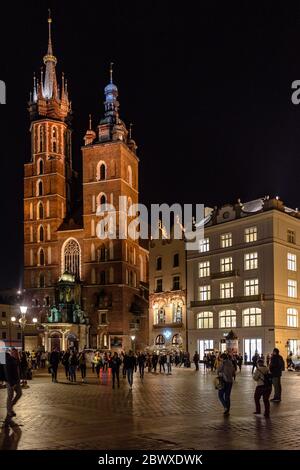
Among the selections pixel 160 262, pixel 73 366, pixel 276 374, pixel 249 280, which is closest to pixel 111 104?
pixel 160 262

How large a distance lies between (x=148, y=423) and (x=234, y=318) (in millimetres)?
50397

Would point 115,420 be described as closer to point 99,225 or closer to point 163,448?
point 163,448

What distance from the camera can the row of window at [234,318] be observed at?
63750 millimetres

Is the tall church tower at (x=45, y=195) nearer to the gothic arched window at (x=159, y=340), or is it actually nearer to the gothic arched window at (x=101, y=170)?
the gothic arched window at (x=101, y=170)

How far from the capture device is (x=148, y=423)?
16609mm

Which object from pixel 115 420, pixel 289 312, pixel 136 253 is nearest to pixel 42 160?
pixel 136 253

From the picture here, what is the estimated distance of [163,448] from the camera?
41.4 feet

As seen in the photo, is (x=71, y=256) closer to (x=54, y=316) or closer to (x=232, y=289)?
(x=54, y=316)

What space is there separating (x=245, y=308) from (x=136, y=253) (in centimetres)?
3516

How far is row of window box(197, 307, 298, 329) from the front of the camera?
209 ft

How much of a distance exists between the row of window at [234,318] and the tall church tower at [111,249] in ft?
70.4

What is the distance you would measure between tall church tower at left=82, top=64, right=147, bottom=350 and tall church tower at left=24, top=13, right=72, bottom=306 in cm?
476

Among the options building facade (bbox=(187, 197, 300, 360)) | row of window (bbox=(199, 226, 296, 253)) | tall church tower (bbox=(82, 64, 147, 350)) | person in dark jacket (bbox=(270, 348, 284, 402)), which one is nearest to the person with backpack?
person in dark jacket (bbox=(270, 348, 284, 402))

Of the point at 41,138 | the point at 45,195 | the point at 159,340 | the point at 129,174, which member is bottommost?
the point at 159,340
